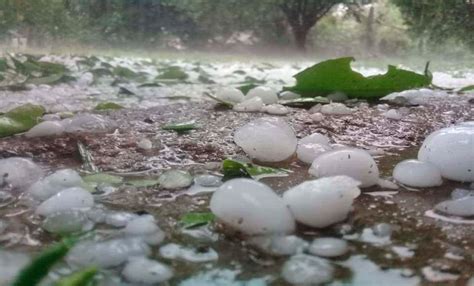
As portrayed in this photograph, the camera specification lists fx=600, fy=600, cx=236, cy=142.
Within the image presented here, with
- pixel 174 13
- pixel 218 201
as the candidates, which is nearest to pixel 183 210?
pixel 218 201

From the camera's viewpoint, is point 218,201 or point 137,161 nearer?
point 218,201

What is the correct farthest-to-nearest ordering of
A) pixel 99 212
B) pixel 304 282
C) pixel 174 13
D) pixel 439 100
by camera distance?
pixel 174 13 < pixel 439 100 < pixel 99 212 < pixel 304 282

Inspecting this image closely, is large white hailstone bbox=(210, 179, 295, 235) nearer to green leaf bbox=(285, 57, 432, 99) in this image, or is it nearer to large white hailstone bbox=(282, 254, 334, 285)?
large white hailstone bbox=(282, 254, 334, 285)

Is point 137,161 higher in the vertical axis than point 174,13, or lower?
lower

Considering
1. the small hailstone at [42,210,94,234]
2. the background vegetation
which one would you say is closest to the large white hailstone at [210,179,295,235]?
the small hailstone at [42,210,94,234]

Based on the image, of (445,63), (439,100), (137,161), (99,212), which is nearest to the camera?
(99,212)

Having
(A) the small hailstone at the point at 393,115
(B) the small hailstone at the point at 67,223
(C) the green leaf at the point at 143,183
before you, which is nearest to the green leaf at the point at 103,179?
(C) the green leaf at the point at 143,183

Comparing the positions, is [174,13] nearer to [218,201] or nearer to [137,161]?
[137,161]

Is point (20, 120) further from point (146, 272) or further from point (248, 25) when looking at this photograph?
point (248, 25)
